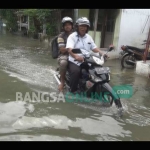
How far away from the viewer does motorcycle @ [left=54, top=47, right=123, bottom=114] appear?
434 centimetres

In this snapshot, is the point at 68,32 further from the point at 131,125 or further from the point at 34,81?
the point at 131,125

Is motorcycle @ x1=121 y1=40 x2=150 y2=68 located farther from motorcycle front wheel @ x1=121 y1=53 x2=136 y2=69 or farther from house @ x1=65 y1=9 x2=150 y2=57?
house @ x1=65 y1=9 x2=150 y2=57

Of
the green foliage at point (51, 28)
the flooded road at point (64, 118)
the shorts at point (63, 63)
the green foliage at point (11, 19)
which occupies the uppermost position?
the green foliage at point (11, 19)

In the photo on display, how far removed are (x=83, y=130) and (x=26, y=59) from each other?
669 centimetres

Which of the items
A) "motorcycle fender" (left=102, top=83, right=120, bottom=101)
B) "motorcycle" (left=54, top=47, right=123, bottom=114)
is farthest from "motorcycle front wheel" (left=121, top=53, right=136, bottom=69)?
"motorcycle fender" (left=102, top=83, right=120, bottom=101)

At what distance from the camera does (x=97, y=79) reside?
438 centimetres

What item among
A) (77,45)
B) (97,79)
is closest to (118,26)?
(77,45)

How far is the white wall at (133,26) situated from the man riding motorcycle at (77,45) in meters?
5.72

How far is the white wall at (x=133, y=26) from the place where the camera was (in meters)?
10.2

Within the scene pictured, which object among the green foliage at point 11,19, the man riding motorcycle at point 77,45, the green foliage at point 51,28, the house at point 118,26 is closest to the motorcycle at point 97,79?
the man riding motorcycle at point 77,45

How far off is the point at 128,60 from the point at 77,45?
4.62 m

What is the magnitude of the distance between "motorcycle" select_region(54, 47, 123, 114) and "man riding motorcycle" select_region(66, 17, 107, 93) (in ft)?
0.39

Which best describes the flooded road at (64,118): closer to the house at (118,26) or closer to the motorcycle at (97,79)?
the motorcycle at (97,79)

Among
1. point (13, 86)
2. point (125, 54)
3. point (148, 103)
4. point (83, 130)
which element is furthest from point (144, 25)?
point (83, 130)
